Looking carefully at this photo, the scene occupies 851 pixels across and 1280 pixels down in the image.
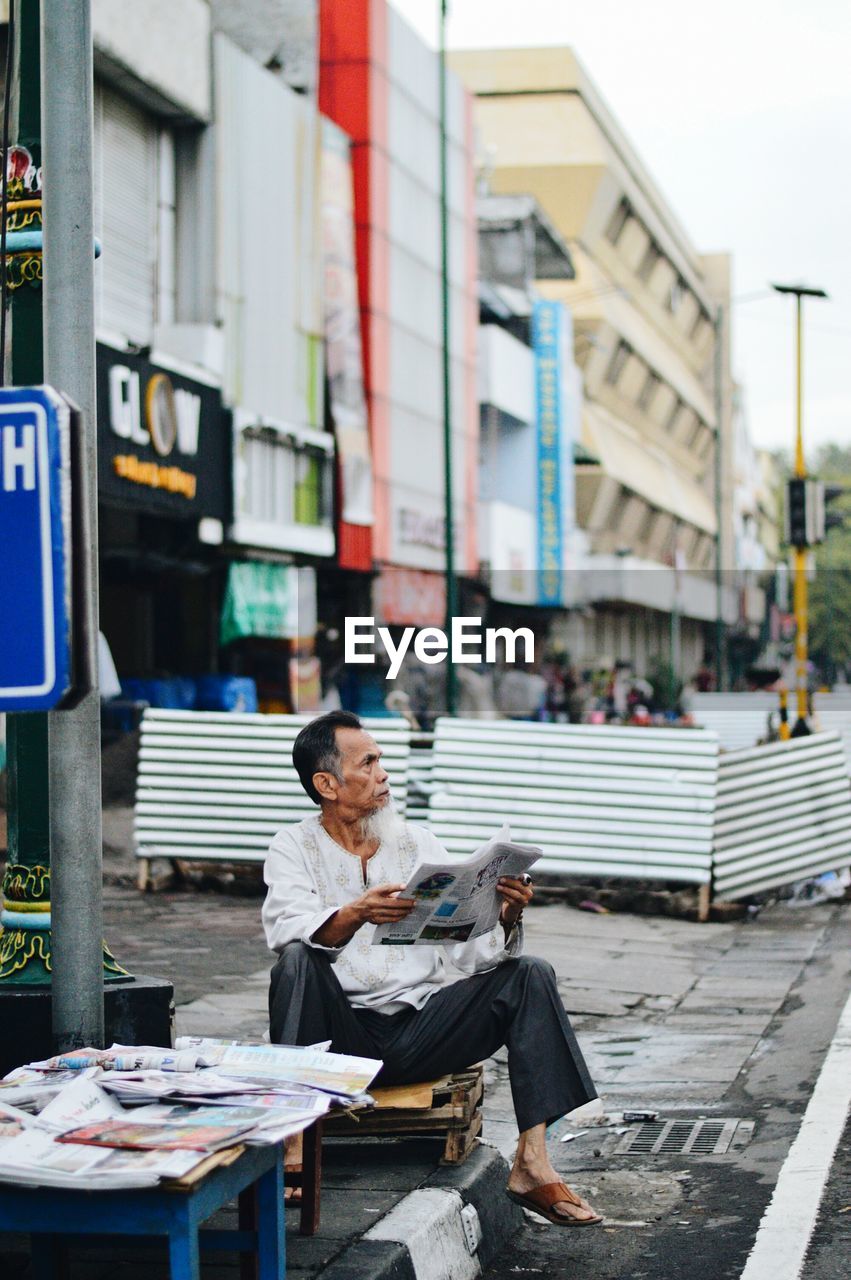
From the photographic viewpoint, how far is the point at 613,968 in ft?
32.3

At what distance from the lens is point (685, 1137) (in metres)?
6.25

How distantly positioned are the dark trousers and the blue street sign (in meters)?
1.90

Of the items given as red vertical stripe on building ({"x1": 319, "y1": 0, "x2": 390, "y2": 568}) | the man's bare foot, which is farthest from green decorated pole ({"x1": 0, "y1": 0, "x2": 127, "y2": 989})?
red vertical stripe on building ({"x1": 319, "y1": 0, "x2": 390, "y2": 568})

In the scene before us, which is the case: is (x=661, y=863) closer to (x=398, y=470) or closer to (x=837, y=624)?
(x=398, y=470)

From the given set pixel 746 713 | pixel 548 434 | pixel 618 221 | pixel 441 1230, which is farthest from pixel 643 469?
pixel 441 1230

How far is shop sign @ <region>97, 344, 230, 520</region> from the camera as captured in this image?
706 inches

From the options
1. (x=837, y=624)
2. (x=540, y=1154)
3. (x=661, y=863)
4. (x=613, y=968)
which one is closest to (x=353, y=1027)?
(x=540, y=1154)

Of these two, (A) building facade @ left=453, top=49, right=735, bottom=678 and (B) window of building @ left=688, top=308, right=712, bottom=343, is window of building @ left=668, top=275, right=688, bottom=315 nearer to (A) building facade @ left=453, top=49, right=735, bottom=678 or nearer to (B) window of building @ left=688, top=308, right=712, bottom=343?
(A) building facade @ left=453, top=49, right=735, bottom=678

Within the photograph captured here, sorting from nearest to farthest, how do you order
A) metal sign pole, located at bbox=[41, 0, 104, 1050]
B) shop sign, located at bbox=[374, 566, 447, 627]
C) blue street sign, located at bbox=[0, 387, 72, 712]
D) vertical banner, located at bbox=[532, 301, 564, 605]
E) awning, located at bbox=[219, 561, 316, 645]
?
blue street sign, located at bbox=[0, 387, 72, 712]
metal sign pole, located at bbox=[41, 0, 104, 1050]
awning, located at bbox=[219, 561, 316, 645]
shop sign, located at bbox=[374, 566, 447, 627]
vertical banner, located at bbox=[532, 301, 564, 605]

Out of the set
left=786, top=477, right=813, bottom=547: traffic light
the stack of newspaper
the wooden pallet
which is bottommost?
the wooden pallet

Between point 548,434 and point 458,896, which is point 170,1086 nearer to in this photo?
point 458,896

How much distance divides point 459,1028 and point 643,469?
55.2 meters

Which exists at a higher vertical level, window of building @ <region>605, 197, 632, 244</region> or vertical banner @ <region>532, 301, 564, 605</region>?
window of building @ <region>605, 197, 632, 244</region>

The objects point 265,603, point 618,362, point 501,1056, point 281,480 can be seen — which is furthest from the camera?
point 618,362
